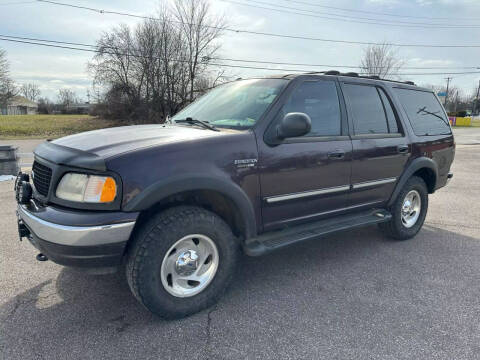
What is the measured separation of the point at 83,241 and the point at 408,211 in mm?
4024

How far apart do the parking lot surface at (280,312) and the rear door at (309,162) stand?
65cm

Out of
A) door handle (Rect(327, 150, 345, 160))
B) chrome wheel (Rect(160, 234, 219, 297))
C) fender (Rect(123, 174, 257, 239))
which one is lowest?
chrome wheel (Rect(160, 234, 219, 297))

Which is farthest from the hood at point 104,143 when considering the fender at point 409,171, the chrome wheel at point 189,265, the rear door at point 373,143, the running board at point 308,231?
the fender at point 409,171

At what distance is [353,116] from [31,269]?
3.60 metres

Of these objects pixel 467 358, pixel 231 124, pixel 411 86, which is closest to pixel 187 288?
pixel 231 124

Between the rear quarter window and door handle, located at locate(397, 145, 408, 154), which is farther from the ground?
the rear quarter window

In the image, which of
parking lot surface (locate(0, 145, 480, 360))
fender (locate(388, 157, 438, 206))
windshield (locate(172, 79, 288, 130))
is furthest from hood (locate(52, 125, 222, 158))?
fender (locate(388, 157, 438, 206))

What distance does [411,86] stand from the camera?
445cm

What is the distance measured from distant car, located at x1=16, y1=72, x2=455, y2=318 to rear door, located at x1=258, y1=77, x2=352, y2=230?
12 mm

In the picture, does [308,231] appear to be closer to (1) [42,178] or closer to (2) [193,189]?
(2) [193,189]

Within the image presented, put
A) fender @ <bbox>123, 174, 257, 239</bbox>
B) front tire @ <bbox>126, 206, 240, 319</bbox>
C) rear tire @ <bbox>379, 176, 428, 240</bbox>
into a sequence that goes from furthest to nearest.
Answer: rear tire @ <bbox>379, 176, 428, 240</bbox> → front tire @ <bbox>126, 206, 240, 319</bbox> → fender @ <bbox>123, 174, 257, 239</bbox>

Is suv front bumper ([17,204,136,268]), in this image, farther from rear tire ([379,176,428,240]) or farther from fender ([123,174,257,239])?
rear tire ([379,176,428,240])

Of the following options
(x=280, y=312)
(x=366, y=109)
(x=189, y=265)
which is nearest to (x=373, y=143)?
(x=366, y=109)

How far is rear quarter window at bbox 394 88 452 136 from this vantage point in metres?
4.26
